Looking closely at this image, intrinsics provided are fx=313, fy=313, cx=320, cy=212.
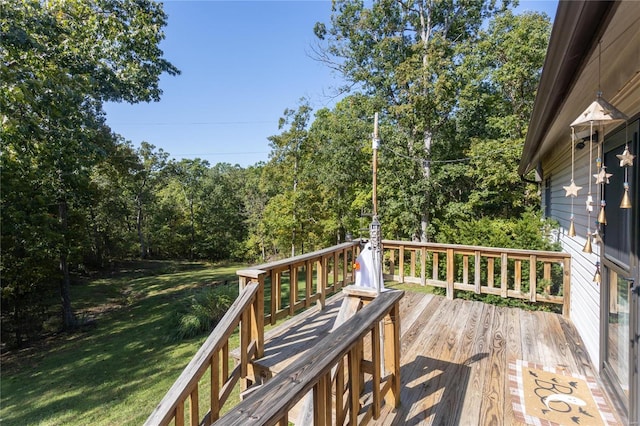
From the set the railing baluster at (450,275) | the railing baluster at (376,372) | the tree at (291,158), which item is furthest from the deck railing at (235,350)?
the tree at (291,158)

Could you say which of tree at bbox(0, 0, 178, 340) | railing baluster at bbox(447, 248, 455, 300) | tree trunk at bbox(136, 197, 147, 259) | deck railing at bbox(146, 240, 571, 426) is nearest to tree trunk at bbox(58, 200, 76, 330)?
tree at bbox(0, 0, 178, 340)

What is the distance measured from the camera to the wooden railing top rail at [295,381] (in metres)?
0.97

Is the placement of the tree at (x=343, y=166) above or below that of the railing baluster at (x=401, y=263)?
above

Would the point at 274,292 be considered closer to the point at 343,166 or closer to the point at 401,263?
the point at 401,263

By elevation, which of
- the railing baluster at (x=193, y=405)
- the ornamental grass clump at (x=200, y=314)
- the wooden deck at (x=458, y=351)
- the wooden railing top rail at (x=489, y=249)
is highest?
the wooden railing top rail at (x=489, y=249)

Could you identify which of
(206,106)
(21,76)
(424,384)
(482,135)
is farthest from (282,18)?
(424,384)

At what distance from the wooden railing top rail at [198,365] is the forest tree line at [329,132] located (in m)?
3.60

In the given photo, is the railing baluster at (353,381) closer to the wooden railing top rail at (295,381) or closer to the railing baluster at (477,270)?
the wooden railing top rail at (295,381)

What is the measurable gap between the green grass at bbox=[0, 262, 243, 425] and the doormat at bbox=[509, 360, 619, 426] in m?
4.10

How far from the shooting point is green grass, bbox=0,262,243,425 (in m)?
4.70

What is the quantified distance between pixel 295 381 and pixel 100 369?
7.03m

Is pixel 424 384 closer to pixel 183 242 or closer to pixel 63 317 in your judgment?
pixel 63 317

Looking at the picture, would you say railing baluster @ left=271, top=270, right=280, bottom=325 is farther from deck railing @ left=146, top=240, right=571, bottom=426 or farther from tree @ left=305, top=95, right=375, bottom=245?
tree @ left=305, top=95, right=375, bottom=245

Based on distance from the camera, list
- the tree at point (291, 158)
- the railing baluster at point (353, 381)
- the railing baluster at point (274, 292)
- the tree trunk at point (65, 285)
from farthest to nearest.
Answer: the tree at point (291, 158)
the tree trunk at point (65, 285)
the railing baluster at point (274, 292)
the railing baluster at point (353, 381)
